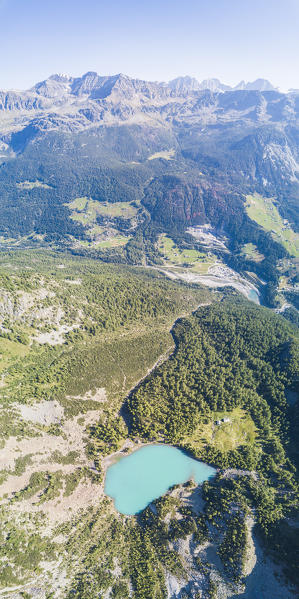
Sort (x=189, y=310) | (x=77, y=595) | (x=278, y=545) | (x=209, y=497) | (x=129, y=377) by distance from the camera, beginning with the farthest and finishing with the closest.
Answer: (x=189, y=310) → (x=129, y=377) → (x=209, y=497) → (x=278, y=545) → (x=77, y=595)

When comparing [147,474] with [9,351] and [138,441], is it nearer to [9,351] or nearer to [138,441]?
[138,441]

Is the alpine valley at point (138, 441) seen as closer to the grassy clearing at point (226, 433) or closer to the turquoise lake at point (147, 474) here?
the grassy clearing at point (226, 433)

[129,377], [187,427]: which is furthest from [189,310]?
[187,427]

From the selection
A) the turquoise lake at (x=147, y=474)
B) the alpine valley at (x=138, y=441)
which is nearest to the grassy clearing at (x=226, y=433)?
the alpine valley at (x=138, y=441)

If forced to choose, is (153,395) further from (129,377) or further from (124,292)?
(124,292)

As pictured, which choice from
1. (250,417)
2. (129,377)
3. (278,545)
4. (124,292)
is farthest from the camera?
(124,292)

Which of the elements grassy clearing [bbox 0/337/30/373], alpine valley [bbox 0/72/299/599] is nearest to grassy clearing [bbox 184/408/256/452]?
alpine valley [bbox 0/72/299/599]

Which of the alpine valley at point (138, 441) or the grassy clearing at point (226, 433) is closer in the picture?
the alpine valley at point (138, 441)
